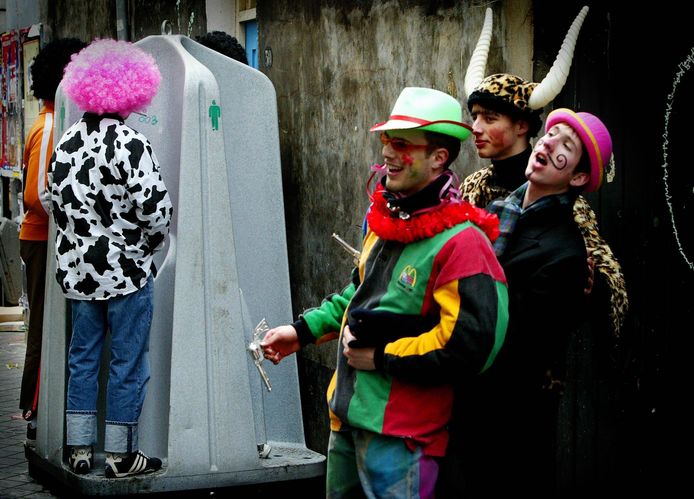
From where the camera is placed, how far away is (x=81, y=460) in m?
4.93

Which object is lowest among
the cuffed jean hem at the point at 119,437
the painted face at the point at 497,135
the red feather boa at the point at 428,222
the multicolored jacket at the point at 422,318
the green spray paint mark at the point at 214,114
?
the cuffed jean hem at the point at 119,437

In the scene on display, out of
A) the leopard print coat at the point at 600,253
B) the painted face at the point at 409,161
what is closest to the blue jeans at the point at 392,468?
the painted face at the point at 409,161

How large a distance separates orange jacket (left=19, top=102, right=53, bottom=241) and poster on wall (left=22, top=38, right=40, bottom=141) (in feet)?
17.0

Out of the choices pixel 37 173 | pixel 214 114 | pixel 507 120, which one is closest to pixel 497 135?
pixel 507 120

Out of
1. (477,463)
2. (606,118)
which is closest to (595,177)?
(477,463)

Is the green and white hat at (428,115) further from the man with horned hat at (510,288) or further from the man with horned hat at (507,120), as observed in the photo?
the man with horned hat at (507,120)

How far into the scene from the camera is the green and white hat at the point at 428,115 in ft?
9.52

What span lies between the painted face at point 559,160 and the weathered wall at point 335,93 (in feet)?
4.87

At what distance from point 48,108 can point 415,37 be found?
2.20 metres

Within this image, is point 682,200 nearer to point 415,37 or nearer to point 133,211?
point 415,37

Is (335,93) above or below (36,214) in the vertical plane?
above

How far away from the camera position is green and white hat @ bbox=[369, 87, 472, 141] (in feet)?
9.52

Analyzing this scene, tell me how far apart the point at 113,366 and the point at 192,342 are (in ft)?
1.28

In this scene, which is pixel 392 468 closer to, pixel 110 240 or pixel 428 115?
pixel 428 115
